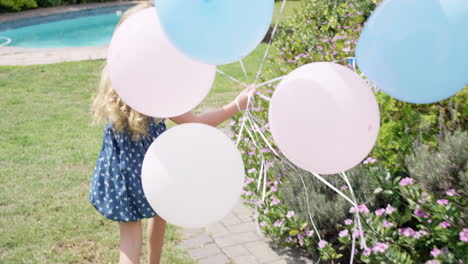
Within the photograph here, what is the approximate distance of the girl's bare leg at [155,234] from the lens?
2.45 meters

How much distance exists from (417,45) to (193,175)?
0.82 metres

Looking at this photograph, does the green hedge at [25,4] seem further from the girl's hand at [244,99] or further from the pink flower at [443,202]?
the pink flower at [443,202]

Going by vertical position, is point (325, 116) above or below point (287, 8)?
above

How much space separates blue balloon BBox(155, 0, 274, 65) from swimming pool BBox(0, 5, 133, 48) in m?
12.7

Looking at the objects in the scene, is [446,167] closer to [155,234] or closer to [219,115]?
[219,115]

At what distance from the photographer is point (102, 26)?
637 inches

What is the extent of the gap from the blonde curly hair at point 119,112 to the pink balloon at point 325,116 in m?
0.79

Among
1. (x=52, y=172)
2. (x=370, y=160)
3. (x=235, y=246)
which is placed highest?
(x=370, y=160)

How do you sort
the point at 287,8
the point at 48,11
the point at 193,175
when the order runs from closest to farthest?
the point at 193,175, the point at 287,8, the point at 48,11

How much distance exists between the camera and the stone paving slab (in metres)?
2.90

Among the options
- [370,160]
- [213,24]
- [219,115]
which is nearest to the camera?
[213,24]

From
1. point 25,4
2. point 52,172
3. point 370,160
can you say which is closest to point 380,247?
point 370,160

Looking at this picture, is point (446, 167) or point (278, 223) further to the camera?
point (278, 223)

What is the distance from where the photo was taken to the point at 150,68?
5.25 ft
